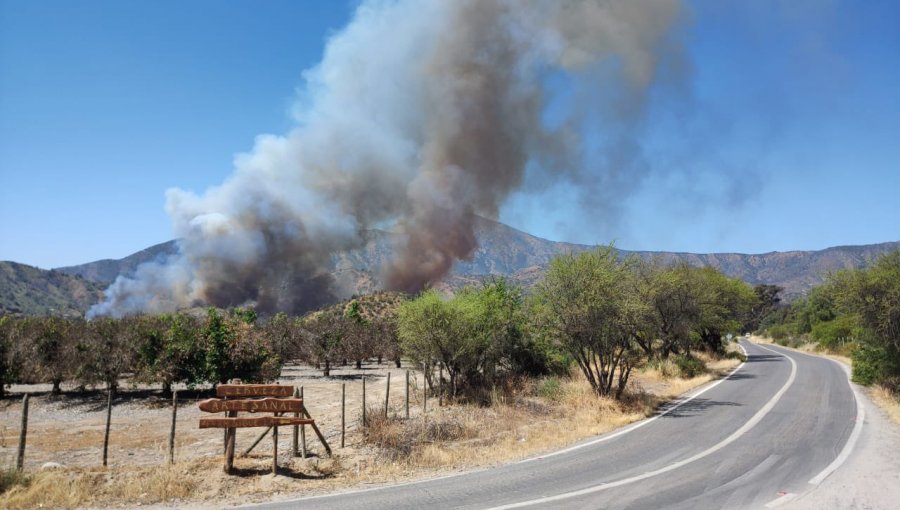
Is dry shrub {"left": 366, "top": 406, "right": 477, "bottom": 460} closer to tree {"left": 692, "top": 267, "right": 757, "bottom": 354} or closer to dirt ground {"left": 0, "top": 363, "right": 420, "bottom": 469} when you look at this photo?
dirt ground {"left": 0, "top": 363, "right": 420, "bottom": 469}

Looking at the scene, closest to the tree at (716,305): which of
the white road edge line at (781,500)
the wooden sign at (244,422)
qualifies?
the white road edge line at (781,500)

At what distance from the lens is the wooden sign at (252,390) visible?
895 cm

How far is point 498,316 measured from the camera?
19.4 metres

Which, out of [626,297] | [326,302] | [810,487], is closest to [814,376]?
[626,297]

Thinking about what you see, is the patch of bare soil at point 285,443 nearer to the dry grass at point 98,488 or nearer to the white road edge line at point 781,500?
the dry grass at point 98,488

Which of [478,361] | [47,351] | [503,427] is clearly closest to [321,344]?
[47,351]

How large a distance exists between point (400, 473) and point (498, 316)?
430 inches

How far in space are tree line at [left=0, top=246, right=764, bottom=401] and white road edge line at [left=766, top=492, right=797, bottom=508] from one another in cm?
907

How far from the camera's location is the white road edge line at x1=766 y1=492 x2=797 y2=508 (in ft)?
21.6

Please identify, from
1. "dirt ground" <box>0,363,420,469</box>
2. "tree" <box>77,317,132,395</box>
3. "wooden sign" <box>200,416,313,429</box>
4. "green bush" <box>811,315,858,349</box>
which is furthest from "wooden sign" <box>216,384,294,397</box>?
"green bush" <box>811,315,858,349</box>

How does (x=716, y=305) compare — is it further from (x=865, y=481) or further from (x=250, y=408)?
(x=250, y=408)

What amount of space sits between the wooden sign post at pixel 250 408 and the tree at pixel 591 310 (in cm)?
970

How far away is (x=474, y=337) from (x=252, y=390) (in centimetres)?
1000

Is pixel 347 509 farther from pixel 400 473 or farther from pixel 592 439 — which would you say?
pixel 592 439
